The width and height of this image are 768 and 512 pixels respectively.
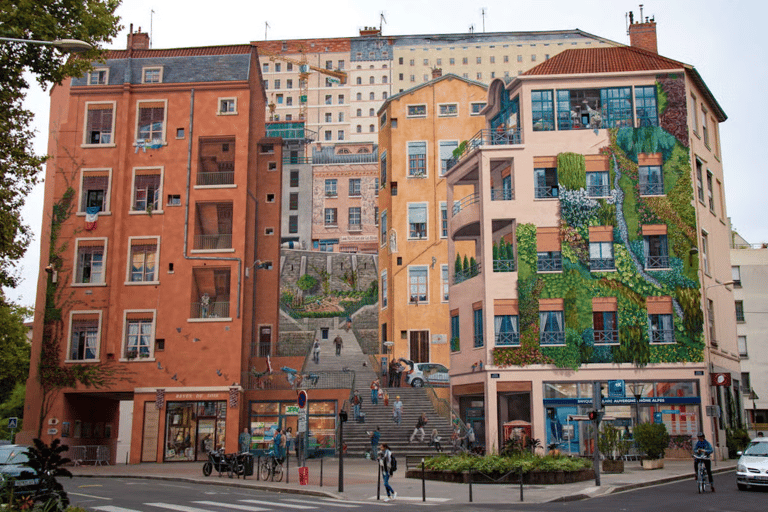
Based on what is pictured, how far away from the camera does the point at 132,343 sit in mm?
41750

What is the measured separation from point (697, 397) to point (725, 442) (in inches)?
158

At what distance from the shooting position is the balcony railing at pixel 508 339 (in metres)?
38.2

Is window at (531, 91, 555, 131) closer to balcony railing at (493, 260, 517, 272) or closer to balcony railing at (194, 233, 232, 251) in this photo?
balcony railing at (493, 260, 517, 272)

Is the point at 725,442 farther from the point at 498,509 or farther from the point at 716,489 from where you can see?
the point at 498,509

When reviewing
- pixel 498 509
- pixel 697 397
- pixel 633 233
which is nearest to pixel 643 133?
pixel 633 233

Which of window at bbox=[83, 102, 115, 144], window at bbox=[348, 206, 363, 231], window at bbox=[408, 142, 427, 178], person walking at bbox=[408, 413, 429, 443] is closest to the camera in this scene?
person walking at bbox=[408, 413, 429, 443]

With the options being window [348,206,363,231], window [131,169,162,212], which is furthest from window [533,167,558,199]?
window [348,206,363,231]

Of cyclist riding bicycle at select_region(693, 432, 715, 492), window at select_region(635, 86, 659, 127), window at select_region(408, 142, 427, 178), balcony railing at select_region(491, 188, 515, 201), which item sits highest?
window at select_region(408, 142, 427, 178)

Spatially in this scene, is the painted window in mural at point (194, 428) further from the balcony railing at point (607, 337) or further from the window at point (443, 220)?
the window at point (443, 220)

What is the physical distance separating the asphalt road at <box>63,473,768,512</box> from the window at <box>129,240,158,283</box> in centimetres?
1883

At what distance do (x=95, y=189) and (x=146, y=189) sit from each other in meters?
2.67

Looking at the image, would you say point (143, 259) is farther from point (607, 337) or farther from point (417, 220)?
point (607, 337)

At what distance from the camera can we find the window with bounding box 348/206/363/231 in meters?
87.8

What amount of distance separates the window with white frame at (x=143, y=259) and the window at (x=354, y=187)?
47.1 m
